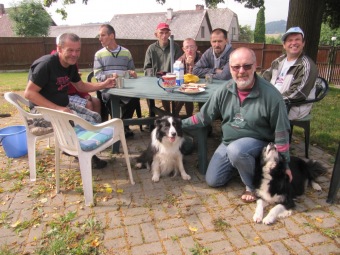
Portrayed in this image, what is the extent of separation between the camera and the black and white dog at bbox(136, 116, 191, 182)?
3145mm

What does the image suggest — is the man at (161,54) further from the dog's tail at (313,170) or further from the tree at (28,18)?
the tree at (28,18)

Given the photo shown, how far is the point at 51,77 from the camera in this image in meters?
3.24

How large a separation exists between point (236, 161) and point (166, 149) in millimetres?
904

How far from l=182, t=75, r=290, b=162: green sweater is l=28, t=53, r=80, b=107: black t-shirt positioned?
5.41ft

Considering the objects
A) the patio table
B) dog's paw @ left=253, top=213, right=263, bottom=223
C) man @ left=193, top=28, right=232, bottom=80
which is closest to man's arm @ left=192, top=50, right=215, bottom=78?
man @ left=193, top=28, right=232, bottom=80

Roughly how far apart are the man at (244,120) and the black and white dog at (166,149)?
183 millimetres

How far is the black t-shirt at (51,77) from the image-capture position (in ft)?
10.3

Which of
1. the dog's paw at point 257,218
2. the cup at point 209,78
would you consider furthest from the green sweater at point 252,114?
the cup at point 209,78

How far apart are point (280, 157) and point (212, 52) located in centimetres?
232

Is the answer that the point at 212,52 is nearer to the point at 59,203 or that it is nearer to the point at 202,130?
the point at 202,130

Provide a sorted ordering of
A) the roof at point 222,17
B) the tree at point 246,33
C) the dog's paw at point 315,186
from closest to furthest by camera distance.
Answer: the dog's paw at point 315,186 → the roof at point 222,17 → the tree at point 246,33

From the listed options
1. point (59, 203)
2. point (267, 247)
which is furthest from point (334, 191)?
point (59, 203)

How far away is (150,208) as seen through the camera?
281 cm

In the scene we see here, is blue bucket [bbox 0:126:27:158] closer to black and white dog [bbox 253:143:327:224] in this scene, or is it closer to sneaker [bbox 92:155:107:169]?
sneaker [bbox 92:155:107:169]
